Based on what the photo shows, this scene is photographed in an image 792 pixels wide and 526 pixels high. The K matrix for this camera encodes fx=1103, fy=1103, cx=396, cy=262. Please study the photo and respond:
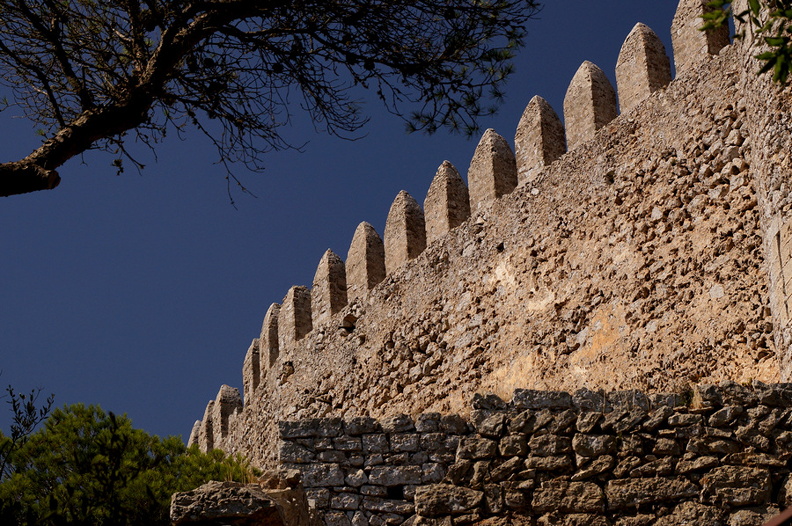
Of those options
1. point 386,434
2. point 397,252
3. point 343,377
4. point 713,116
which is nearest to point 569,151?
point 713,116

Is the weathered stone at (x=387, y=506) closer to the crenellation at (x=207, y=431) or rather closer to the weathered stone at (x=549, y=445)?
the weathered stone at (x=549, y=445)

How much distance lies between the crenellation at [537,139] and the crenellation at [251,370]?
6844 millimetres

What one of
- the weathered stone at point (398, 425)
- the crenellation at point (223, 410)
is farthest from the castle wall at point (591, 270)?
the crenellation at point (223, 410)

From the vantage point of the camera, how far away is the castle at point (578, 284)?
6656 mm

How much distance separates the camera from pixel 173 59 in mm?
6246

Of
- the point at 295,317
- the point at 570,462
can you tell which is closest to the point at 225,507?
the point at 570,462

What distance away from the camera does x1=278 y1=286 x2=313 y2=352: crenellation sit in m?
15.4

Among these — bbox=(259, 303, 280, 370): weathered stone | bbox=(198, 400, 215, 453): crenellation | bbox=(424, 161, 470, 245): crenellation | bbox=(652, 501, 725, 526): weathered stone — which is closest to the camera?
bbox=(652, 501, 725, 526): weathered stone

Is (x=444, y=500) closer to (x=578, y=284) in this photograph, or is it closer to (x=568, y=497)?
(x=568, y=497)

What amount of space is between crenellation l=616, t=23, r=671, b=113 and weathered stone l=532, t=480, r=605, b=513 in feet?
17.3

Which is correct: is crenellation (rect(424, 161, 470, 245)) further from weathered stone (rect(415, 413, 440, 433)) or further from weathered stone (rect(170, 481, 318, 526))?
weathered stone (rect(170, 481, 318, 526))

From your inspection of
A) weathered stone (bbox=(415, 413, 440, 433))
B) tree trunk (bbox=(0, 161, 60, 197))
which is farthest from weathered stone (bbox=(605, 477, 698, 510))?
tree trunk (bbox=(0, 161, 60, 197))

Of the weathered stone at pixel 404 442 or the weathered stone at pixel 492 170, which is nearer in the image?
the weathered stone at pixel 404 442

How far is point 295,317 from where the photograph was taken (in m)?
15.4
